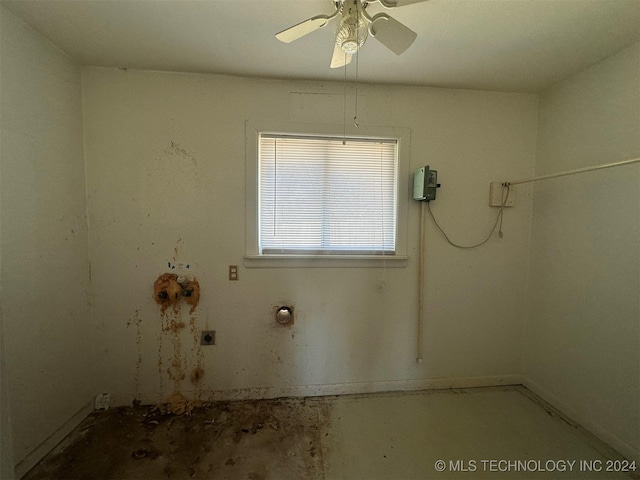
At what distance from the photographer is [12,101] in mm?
1264

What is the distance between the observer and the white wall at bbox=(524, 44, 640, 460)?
4.71 ft

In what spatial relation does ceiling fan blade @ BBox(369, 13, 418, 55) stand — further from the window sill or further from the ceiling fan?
the window sill

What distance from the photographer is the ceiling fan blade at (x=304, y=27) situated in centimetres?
99

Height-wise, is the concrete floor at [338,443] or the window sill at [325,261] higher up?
the window sill at [325,261]

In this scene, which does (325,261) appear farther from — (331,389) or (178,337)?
(178,337)

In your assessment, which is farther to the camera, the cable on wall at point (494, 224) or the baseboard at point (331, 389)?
the cable on wall at point (494, 224)

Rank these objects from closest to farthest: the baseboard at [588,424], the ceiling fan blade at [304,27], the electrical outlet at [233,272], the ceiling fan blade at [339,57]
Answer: the ceiling fan blade at [304,27] → the ceiling fan blade at [339,57] → the baseboard at [588,424] → the electrical outlet at [233,272]

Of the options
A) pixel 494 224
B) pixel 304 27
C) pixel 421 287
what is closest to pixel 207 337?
pixel 421 287

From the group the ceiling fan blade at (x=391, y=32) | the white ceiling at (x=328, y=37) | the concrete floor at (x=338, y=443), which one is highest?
the white ceiling at (x=328, y=37)

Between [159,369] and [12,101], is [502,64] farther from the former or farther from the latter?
[159,369]

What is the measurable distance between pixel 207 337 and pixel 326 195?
1413 mm

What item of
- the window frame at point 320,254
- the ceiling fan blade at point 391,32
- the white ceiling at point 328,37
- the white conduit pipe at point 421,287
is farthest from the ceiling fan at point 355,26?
the white conduit pipe at point 421,287

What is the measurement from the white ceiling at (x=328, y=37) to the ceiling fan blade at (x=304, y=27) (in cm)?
26

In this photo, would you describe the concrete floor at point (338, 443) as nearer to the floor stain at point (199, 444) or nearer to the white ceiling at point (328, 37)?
the floor stain at point (199, 444)
